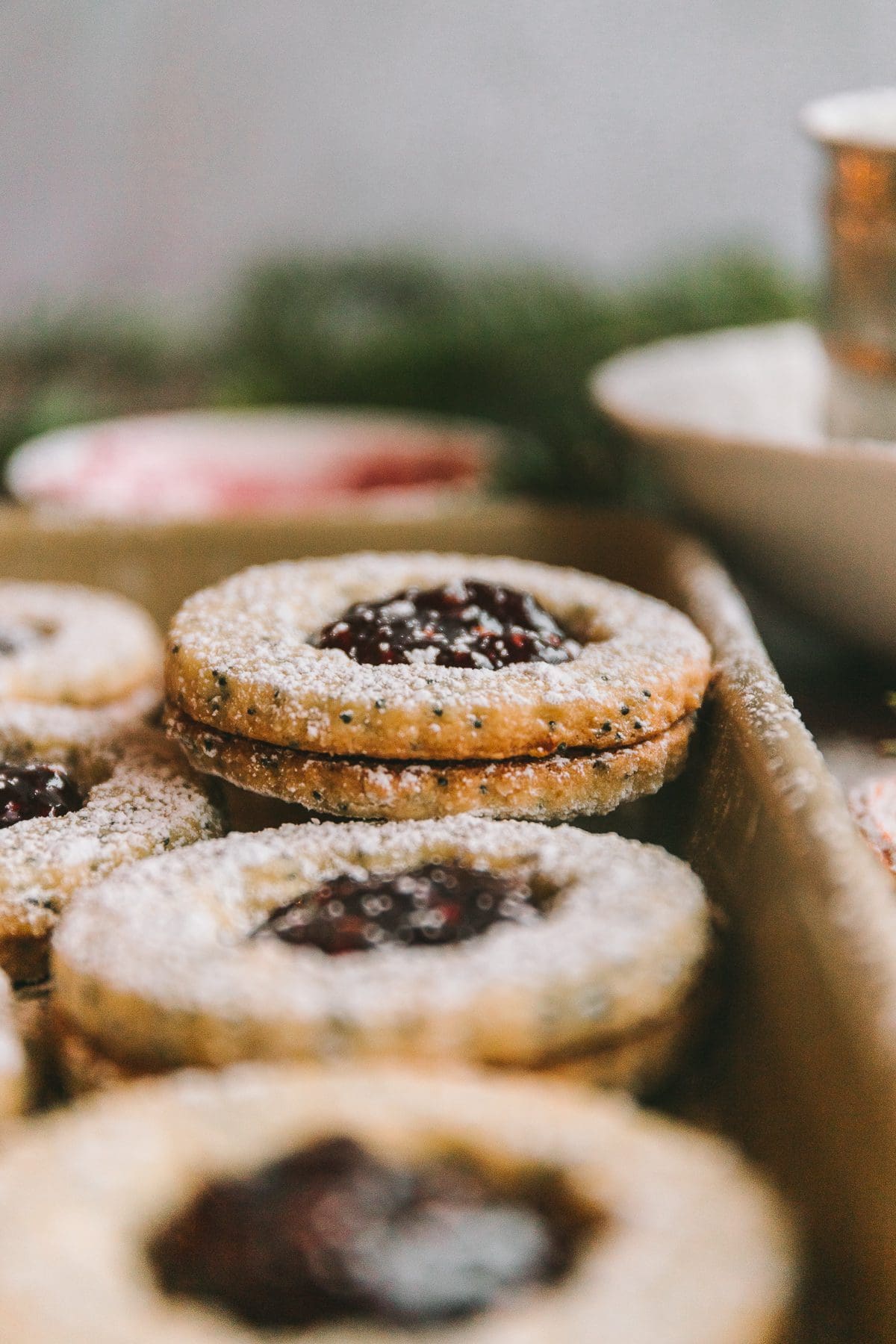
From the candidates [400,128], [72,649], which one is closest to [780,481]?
[72,649]

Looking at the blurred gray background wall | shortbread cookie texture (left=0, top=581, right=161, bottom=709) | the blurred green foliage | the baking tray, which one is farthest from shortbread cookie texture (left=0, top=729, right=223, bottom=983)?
Answer: the blurred gray background wall

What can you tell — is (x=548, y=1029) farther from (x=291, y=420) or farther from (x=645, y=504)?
(x=291, y=420)

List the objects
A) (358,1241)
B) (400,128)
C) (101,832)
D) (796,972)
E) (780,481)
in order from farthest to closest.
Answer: (400,128), (780,481), (101,832), (796,972), (358,1241)

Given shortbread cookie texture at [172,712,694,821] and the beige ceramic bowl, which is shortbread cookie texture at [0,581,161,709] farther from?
the beige ceramic bowl

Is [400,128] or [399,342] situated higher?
[400,128]

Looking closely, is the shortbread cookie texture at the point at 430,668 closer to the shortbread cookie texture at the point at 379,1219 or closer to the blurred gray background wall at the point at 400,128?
the shortbread cookie texture at the point at 379,1219

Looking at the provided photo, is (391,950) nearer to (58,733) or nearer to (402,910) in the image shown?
(402,910)

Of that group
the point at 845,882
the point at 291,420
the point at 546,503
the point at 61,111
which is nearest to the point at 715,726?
the point at 845,882
